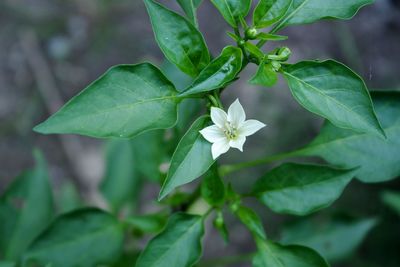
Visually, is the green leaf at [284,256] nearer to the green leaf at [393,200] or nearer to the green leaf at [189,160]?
the green leaf at [189,160]

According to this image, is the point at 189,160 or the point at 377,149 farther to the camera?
the point at 377,149

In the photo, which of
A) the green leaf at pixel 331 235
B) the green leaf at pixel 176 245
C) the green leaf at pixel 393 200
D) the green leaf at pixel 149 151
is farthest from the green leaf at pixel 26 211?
the green leaf at pixel 393 200

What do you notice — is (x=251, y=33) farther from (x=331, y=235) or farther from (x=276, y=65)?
(x=331, y=235)

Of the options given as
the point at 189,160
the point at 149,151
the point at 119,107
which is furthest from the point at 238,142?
the point at 149,151

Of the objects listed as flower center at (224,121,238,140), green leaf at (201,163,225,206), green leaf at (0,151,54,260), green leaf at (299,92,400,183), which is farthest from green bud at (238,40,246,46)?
green leaf at (0,151,54,260)

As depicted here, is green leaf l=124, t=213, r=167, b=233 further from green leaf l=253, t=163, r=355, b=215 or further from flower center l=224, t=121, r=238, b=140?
flower center l=224, t=121, r=238, b=140
